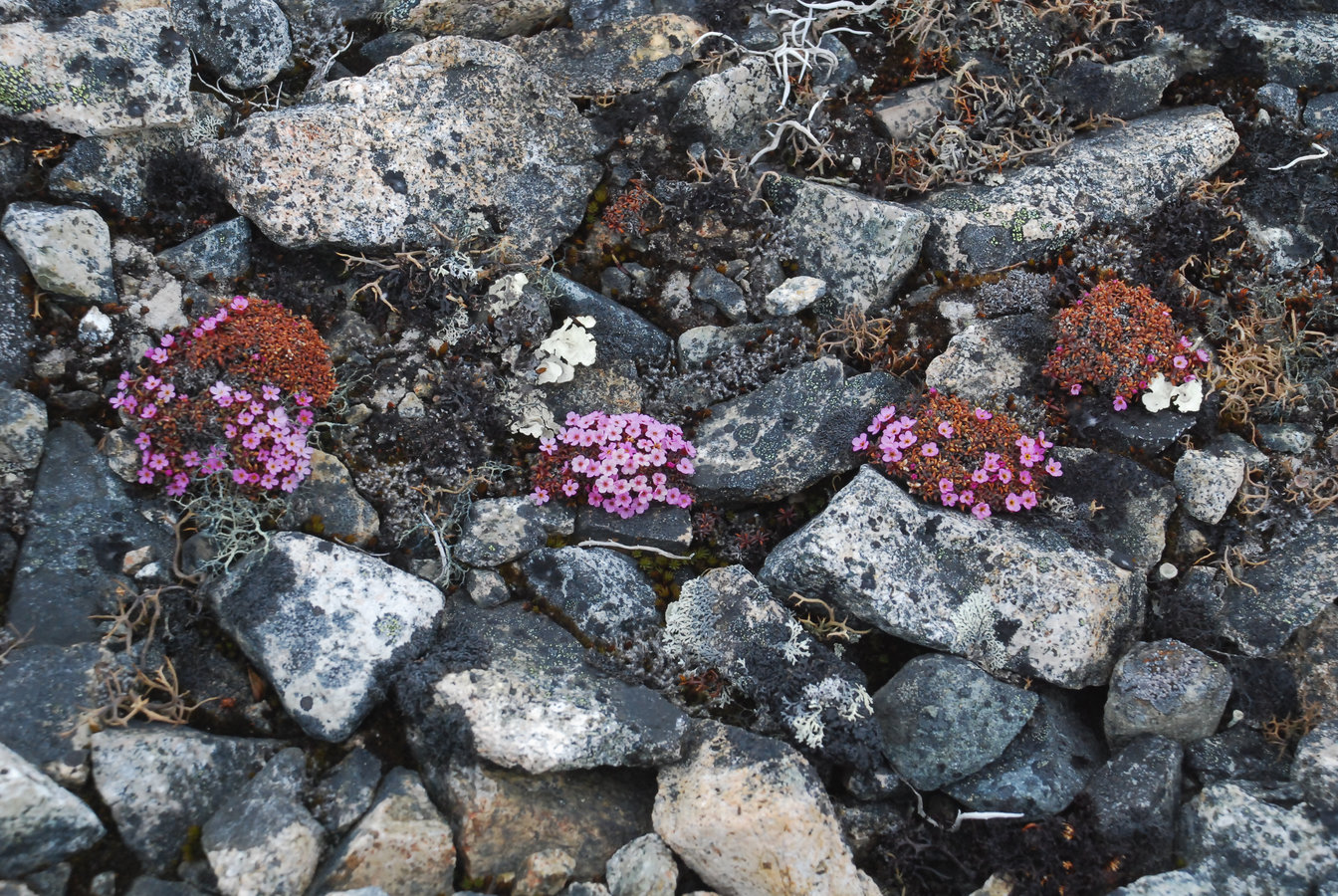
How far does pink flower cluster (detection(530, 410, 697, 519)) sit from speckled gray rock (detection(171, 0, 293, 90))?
393 centimetres

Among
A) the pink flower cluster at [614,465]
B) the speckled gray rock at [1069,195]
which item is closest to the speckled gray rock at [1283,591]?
the speckled gray rock at [1069,195]

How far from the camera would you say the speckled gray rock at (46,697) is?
4.92m

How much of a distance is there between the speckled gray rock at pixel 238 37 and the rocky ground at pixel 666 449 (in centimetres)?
3

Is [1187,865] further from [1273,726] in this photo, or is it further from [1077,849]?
[1273,726]

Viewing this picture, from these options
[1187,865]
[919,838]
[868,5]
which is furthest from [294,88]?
[1187,865]

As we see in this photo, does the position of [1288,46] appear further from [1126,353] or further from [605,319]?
[605,319]

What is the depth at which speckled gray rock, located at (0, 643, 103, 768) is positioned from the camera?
492cm

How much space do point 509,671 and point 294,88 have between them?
5330 mm

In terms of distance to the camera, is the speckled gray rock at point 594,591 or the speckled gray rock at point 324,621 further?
the speckled gray rock at point 594,591

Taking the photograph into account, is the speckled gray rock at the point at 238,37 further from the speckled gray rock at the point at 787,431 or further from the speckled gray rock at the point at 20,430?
the speckled gray rock at the point at 787,431

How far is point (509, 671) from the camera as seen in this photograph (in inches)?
226

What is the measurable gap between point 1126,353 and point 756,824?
454 cm

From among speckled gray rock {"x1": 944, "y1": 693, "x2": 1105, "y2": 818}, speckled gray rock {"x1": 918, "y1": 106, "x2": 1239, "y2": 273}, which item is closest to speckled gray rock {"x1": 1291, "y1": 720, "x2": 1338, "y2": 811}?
speckled gray rock {"x1": 944, "y1": 693, "x2": 1105, "y2": 818}

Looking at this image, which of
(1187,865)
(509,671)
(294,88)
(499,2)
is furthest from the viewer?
(499,2)
